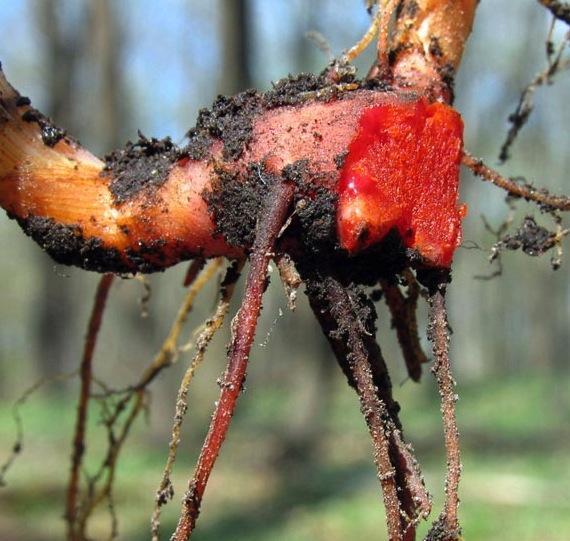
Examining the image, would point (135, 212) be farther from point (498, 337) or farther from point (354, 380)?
point (498, 337)

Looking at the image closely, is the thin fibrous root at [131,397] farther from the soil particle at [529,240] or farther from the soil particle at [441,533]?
the soil particle at [441,533]

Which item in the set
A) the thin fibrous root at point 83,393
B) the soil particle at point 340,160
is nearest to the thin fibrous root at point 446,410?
the soil particle at point 340,160

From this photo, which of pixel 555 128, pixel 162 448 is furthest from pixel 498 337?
pixel 162 448

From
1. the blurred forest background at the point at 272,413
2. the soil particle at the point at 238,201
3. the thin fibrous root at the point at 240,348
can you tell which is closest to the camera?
the thin fibrous root at the point at 240,348

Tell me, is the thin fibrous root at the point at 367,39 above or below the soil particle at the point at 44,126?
above

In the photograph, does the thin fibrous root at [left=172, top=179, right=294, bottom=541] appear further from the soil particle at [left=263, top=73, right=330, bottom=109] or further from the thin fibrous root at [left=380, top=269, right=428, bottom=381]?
the thin fibrous root at [left=380, top=269, right=428, bottom=381]

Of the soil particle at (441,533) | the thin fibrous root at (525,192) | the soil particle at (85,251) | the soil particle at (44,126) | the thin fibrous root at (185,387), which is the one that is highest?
the thin fibrous root at (525,192)

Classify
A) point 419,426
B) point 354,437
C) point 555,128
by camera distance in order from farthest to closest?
point 555,128
point 419,426
point 354,437
